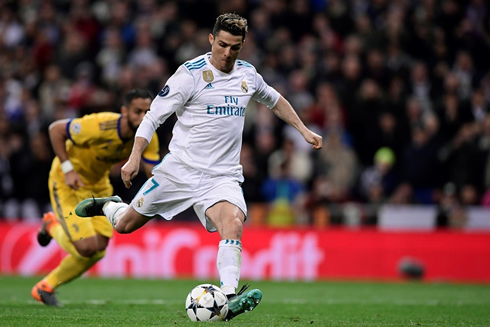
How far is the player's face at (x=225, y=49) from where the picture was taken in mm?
Result: 7074

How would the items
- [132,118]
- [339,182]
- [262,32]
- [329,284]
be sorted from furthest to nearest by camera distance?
[262,32]
[339,182]
[329,284]
[132,118]

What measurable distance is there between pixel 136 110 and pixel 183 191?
2202 millimetres

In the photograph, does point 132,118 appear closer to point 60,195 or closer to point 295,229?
point 60,195

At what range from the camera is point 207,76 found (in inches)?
283

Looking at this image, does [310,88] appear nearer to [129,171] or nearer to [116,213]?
[116,213]

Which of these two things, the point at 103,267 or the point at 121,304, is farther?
the point at 103,267

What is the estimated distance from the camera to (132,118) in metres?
9.16

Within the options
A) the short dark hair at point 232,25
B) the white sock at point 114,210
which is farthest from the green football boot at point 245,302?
the short dark hair at point 232,25

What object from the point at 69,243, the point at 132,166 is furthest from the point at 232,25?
the point at 69,243

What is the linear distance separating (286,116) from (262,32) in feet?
36.2

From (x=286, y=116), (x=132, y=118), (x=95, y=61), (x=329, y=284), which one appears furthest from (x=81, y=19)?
(x=286, y=116)

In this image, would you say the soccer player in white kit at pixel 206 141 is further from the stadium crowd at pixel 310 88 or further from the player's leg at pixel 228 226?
the stadium crowd at pixel 310 88

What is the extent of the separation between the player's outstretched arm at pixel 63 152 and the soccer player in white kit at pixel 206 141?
183 centimetres

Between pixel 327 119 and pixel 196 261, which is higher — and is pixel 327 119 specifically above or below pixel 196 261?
above
